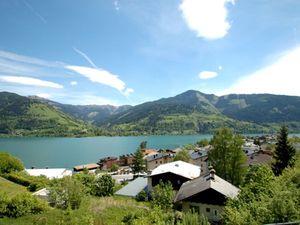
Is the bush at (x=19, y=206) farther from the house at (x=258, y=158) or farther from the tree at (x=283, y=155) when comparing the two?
the house at (x=258, y=158)

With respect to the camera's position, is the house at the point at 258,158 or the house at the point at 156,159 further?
the house at the point at 156,159

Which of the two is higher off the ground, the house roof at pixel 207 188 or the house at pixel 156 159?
the house roof at pixel 207 188

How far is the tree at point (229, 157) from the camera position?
4509cm

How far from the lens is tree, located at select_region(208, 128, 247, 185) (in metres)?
45.1

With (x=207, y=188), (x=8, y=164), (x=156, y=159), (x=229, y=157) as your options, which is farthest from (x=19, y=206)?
(x=156, y=159)

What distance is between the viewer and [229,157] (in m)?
45.3

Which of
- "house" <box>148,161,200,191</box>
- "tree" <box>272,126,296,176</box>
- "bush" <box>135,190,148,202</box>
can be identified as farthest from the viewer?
"tree" <box>272,126,296,176</box>

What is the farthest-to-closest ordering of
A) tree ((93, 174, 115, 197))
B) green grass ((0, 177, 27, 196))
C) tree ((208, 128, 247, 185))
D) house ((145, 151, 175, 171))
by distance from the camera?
house ((145, 151, 175, 171)) < tree ((208, 128, 247, 185)) < tree ((93, 174, 115, 197)) < green grass ((0, 177, 27, 196))

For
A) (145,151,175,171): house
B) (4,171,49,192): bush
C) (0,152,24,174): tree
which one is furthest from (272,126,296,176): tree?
(0,152,24,174): tree

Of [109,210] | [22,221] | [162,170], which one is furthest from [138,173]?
[22,221]

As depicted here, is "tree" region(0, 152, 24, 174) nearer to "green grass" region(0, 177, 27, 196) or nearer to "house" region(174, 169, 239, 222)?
"green grass" region(0, 177, 27, 196)

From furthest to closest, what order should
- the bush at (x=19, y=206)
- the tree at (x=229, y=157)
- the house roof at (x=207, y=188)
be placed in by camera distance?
the tree at (x=229, y=157) → the house roof at (x=207, y=188) → the bush at (x=19, y=206)

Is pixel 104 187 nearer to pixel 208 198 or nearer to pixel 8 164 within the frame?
pixel 208 198

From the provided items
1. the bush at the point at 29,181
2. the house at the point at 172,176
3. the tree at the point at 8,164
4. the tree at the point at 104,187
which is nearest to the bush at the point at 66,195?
the tree at the point at 104,187
